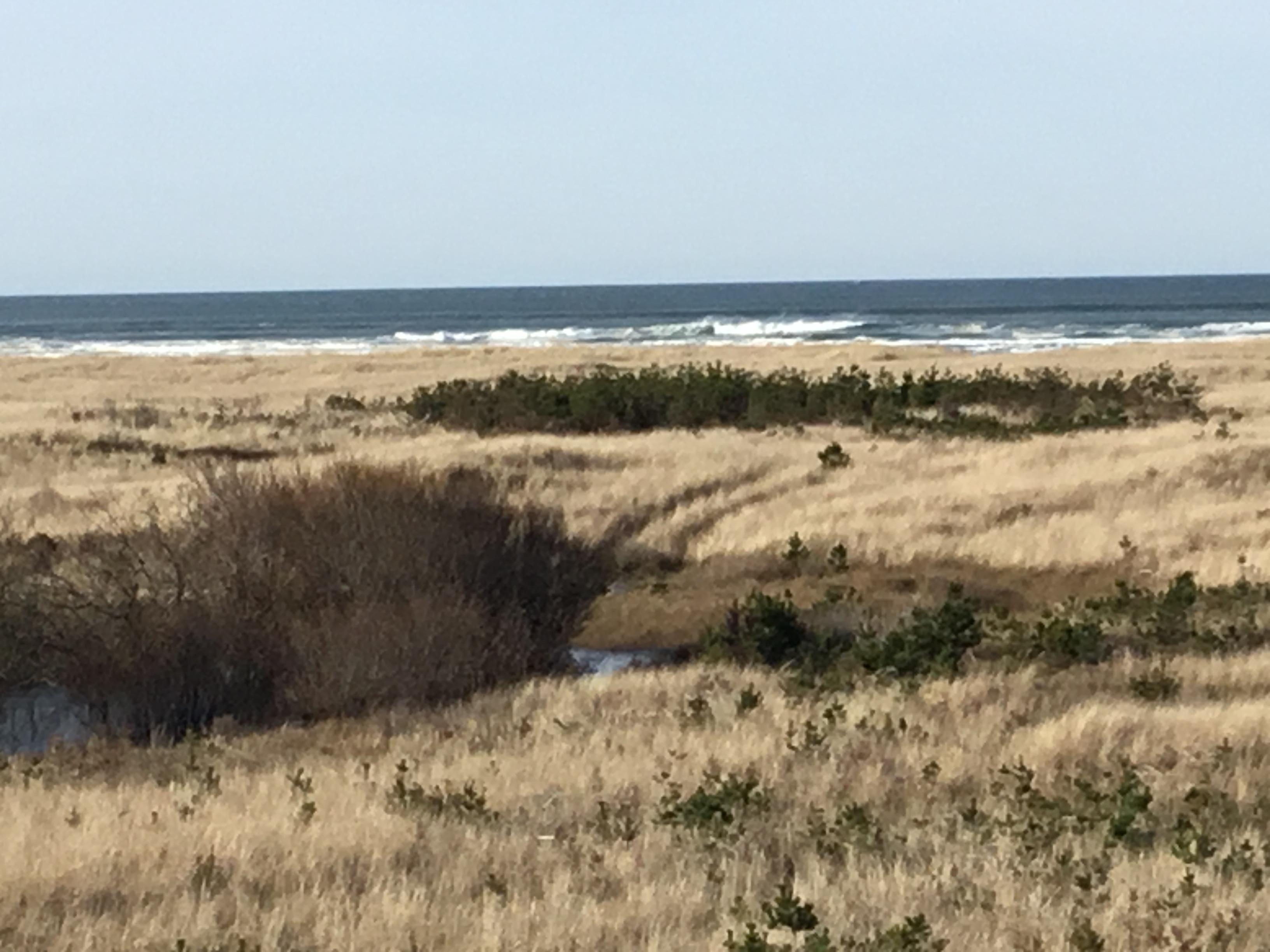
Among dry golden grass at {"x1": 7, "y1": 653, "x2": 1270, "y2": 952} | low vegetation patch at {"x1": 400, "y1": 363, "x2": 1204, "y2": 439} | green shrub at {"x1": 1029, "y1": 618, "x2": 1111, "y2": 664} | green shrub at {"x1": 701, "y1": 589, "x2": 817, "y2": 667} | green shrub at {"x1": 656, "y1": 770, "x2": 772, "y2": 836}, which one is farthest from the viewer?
low vegetation patch at {"x1": 400, "y1": 363, "x2": 1204, "y2": 439}

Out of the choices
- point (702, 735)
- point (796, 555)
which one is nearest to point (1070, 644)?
point (702, 735)

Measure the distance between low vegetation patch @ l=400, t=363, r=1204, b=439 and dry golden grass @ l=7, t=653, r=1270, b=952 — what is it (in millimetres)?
18218

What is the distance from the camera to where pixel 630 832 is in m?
8.25

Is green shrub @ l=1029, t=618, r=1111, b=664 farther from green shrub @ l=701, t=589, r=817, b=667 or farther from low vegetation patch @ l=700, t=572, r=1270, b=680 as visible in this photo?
green shrub @ l=701, t=589, r=817, b=667

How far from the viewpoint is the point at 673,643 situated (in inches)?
606

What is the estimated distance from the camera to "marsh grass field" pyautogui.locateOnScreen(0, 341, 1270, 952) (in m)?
6.92

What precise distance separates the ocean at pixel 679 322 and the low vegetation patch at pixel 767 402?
36058 mm

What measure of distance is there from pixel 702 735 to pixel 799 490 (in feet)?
35.5

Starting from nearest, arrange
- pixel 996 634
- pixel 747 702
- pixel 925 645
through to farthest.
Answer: pixel 747 702 → pixel 925 645 → pixel 996 634

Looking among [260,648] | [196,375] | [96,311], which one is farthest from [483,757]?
[96,311]

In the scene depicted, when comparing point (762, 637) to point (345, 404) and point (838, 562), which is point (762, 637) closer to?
point (838, 562)

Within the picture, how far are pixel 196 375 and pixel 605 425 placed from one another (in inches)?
958

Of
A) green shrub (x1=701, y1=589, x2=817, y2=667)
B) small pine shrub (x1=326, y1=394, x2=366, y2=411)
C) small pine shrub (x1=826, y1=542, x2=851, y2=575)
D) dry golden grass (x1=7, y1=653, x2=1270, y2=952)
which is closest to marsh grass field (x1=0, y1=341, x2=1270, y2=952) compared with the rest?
dry golden grass (x1=7, y1=653, x2=1270, y2=952)

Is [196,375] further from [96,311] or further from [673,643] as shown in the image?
[96,311]
